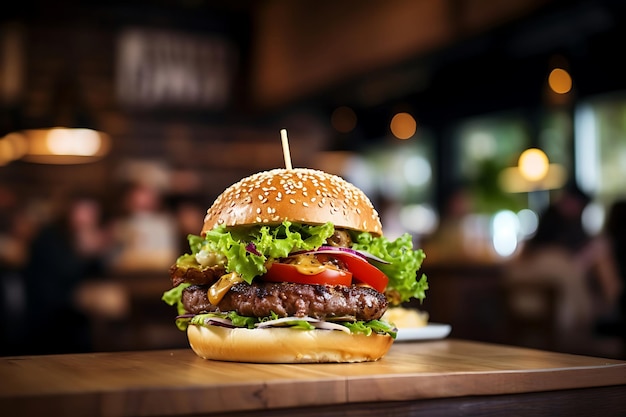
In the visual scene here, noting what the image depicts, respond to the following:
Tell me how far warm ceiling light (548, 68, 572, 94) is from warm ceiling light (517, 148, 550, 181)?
48.7 inches

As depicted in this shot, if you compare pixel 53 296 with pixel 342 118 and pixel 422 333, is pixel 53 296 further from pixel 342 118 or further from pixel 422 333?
pixel 342 118

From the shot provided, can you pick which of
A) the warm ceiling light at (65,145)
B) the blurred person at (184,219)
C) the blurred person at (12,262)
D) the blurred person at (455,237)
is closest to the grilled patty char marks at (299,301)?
the warm ceiling light at (65,145)

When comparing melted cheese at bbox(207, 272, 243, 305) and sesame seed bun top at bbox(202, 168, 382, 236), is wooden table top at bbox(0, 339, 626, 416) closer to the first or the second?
melted cheese at bbox(207, 272, 243, 305)

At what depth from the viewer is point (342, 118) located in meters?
12.1

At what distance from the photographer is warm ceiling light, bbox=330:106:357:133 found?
1186cm

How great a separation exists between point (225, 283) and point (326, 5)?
640 cm

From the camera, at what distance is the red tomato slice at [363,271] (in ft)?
8.51

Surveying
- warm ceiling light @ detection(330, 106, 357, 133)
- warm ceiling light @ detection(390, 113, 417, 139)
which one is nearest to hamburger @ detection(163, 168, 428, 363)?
warm ceiling light @ detection(330, 106, 357, 133)

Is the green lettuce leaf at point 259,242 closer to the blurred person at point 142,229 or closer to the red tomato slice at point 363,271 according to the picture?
the red tomato slice at point 363,271

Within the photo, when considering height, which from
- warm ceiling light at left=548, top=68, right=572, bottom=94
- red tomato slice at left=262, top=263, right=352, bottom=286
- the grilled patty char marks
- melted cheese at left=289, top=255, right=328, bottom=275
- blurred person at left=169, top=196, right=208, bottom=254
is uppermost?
warm ceiling light at left=548, top=68, right=572, bottom=94

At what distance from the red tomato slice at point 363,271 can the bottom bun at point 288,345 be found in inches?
8.0

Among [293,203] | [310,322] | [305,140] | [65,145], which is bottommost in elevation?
[310,322]

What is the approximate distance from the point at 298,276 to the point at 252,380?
0.55 meters

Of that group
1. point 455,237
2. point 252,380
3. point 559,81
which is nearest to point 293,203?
point 252,380
